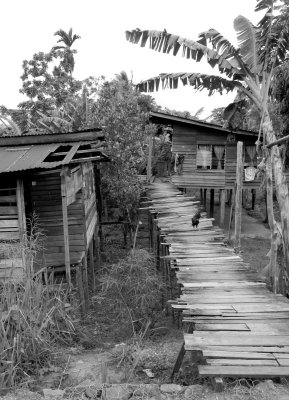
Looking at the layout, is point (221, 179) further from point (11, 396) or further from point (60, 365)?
point (11, 396)

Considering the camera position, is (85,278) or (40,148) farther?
(85,278)

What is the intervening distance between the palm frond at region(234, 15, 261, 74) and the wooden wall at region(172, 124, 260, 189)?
7.22 meters

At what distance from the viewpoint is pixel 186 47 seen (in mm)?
9586

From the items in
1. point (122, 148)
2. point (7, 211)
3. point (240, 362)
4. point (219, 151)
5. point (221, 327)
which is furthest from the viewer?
point (219, 151)

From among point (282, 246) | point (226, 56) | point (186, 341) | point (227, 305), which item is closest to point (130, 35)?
point (226, 56)

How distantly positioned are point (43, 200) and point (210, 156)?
32.1ft

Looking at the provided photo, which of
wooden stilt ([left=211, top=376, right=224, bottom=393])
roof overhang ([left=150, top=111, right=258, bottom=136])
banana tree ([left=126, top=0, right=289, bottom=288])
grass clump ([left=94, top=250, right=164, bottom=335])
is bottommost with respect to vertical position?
grass clump ([left=94, top=250, right=164, bottom=335])

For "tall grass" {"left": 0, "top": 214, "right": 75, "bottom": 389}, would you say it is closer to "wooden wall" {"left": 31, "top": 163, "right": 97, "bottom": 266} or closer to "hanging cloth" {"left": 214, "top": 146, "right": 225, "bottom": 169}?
"wooden wall" {"left": 31, "top": 163, "right": 97, "bottom": 266}

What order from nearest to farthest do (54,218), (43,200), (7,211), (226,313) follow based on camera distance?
1. (226,313)
2. (7,211)
3. (54,218)
4. (43,200)

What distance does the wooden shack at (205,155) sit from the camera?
16812 millimetres

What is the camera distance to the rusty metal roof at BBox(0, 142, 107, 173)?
21.6 feet

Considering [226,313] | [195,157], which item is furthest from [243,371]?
[195,157]

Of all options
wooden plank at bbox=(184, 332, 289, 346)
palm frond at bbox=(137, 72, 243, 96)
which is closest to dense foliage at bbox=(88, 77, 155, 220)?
palm frond at bbox=(137, 72, 243, 96)

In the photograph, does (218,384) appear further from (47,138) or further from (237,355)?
(47,138)
